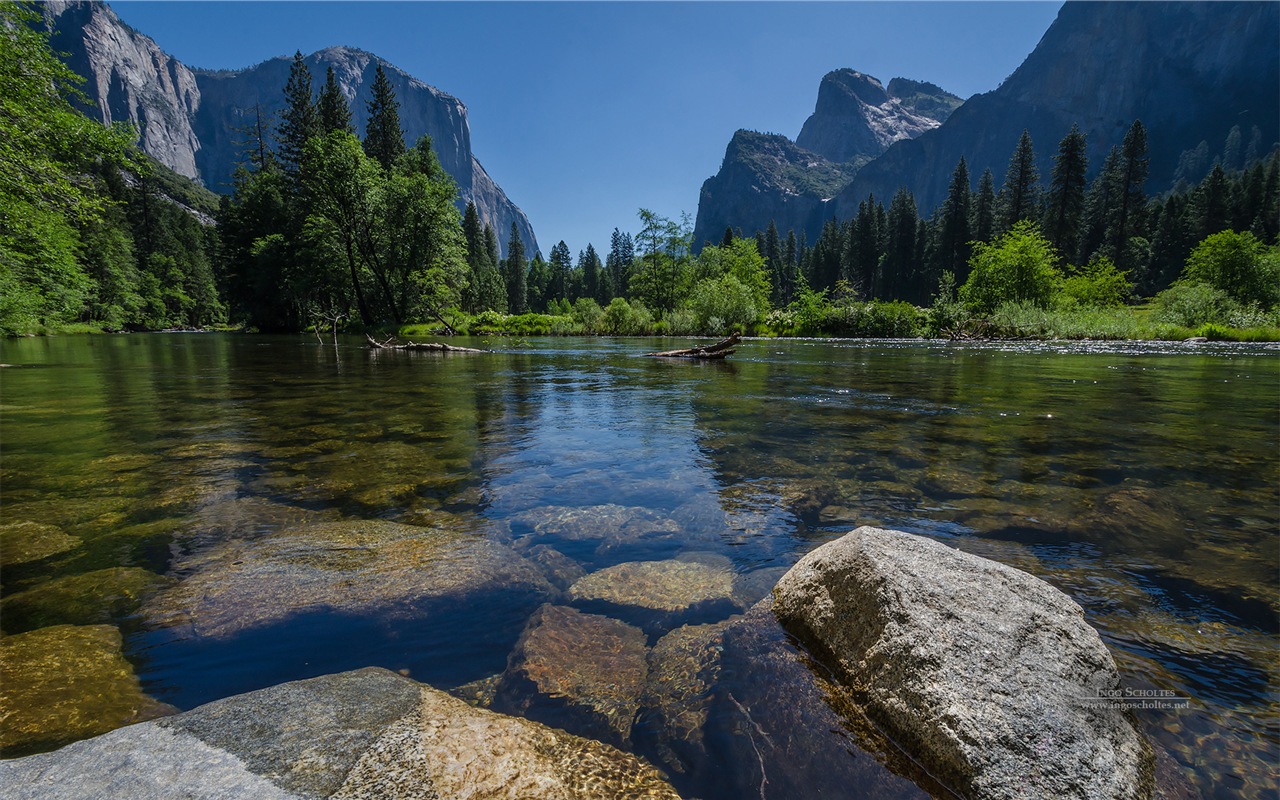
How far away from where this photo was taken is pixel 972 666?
2.34 metres

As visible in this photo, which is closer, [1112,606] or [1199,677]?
[1199,677]

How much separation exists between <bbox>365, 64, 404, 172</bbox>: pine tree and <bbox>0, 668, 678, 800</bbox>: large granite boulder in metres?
60.4

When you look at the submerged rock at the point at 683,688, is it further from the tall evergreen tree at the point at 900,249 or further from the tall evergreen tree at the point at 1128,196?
the tall evergreen tree at the point at 900,249

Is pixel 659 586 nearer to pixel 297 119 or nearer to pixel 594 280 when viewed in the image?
pixel 297 119

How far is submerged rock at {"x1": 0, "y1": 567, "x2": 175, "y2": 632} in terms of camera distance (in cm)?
312

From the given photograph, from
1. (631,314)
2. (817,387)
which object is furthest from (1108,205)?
(817,387)

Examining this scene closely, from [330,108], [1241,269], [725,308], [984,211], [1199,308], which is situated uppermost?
[330,108]

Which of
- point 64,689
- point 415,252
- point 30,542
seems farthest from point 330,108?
point 64,689

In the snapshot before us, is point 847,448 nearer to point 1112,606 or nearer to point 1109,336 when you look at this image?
point 1112,606

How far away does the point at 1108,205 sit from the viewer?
77.0 meters

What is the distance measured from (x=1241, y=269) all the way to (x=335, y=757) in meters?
56.7

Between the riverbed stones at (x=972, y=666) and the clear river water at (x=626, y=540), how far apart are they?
0.70 feet

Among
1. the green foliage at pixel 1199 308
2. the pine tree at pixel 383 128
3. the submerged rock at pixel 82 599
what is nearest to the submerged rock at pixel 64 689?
the submerged rock at pixel 82 599

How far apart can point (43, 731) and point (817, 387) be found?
536 inches
